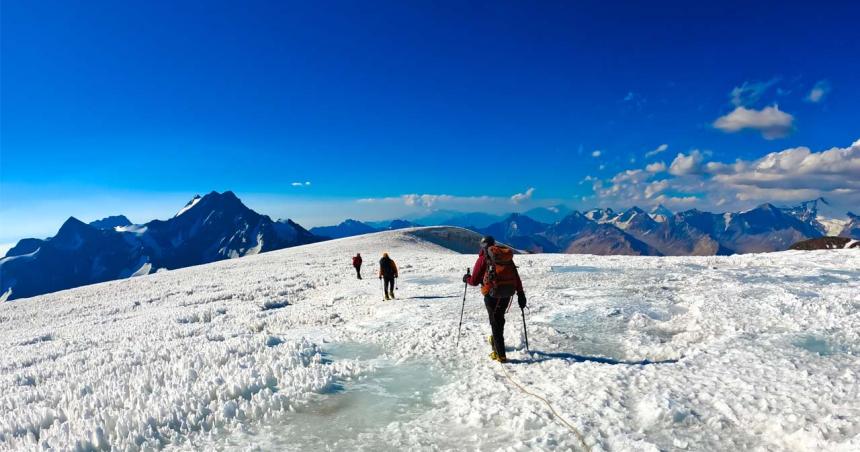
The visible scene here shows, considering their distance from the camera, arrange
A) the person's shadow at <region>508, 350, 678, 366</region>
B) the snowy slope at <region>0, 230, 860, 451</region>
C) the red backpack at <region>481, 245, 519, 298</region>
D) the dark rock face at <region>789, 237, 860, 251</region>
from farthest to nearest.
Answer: the dark rock face at <region>789, 237, 860, 251</region> < the red backpack at <region>481, 245, 519, 298</region> < the person's shadow at <region>508, 350, 678, 366</region> < the snowy slope at <region>0, 230, 860, 451</region>

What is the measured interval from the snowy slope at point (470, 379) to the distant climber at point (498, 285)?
27.7 inches

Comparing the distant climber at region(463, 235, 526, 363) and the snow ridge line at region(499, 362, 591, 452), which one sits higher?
the distant climber at region(463, 235, 526, 363)

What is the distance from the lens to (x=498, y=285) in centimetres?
1140

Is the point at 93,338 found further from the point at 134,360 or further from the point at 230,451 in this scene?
the point at 230,451

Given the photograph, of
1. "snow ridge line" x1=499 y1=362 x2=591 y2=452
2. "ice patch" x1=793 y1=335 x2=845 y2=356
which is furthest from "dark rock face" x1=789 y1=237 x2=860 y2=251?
"snow ridge line" x1=499 y1=362 x2=591 y2=452

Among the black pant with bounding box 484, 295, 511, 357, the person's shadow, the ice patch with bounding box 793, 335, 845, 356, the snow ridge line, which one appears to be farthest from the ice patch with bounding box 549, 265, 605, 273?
the snow ridge line

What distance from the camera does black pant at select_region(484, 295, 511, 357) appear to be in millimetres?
11445

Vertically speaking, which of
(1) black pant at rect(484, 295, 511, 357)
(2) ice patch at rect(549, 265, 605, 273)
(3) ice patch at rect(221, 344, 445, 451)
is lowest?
(3) ice patch at rect(221, 344, 445, 451)

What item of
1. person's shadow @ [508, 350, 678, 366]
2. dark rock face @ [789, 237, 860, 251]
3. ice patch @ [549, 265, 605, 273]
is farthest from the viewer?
dark rock face @ [789, 237, 860, 251]

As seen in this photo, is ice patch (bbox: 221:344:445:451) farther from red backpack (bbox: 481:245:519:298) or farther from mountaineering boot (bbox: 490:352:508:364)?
red backpack (bbox: 481:245:519:298)

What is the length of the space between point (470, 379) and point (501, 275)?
2.79m

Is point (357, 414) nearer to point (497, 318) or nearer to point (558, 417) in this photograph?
point (558, 417)

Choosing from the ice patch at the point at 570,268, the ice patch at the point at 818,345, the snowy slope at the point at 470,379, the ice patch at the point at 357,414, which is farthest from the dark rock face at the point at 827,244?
the ice patch at the point at 357,414

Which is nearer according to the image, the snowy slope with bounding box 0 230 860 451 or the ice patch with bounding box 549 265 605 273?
the snowy slope with bounding box 0 230 860 451
